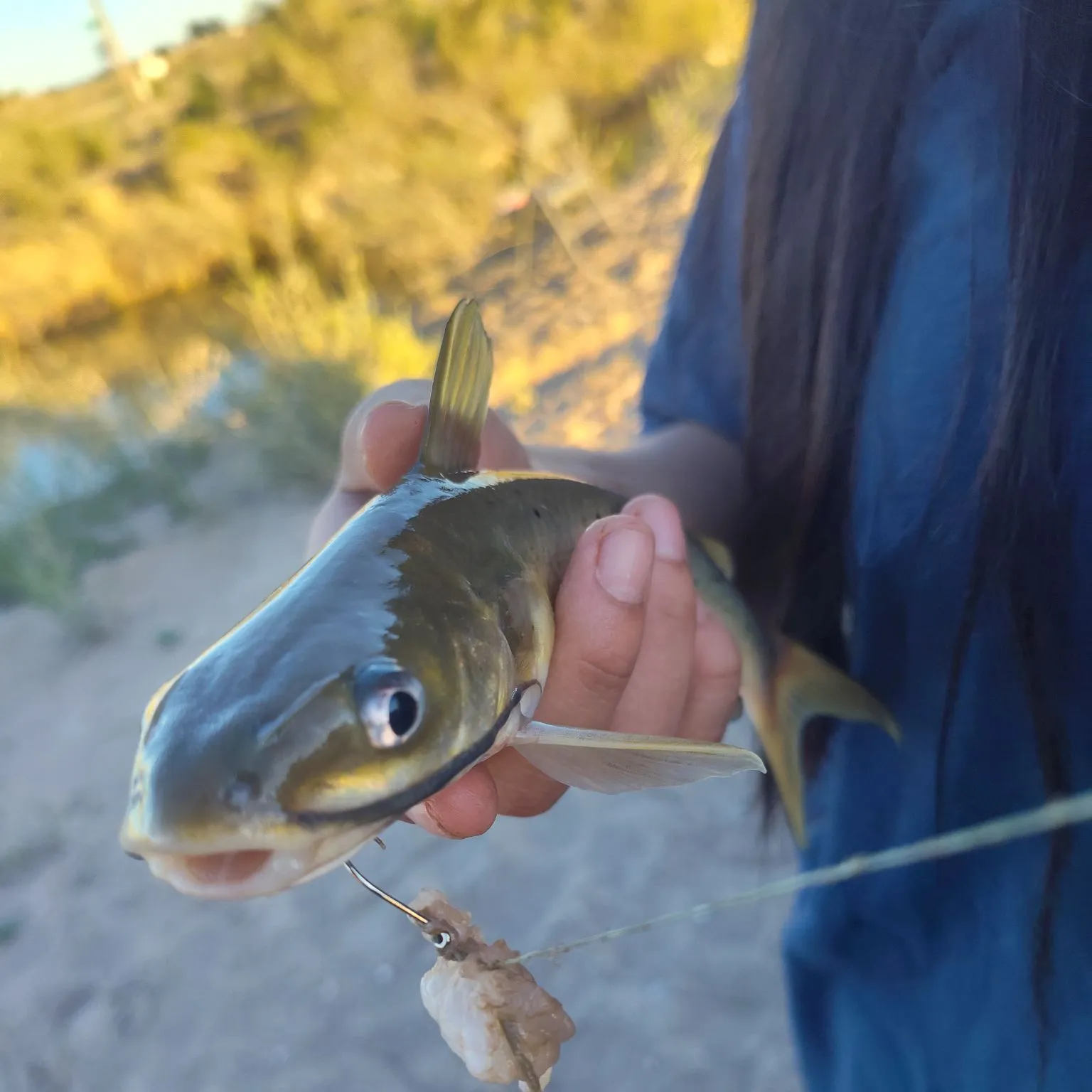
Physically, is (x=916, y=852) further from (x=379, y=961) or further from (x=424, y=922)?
(x=379, y=961)

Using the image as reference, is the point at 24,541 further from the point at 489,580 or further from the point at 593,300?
the point at 489,580

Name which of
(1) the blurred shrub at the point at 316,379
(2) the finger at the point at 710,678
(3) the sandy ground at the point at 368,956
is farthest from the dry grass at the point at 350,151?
(2) the finger at the point at 710,678

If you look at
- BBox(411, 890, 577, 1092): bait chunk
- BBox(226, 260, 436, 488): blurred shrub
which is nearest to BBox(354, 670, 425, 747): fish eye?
BBox(411, 890, 577, 1092): bait chunk

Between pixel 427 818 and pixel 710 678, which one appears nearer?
pixel 427 818

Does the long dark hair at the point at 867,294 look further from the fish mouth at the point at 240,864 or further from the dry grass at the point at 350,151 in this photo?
the dry grass at the point at 350,151

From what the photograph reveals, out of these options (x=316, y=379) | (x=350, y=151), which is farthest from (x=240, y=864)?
(x=350, y=151)

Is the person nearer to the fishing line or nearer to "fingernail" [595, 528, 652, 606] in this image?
"fingernail" [595, 528, 652, 606]
